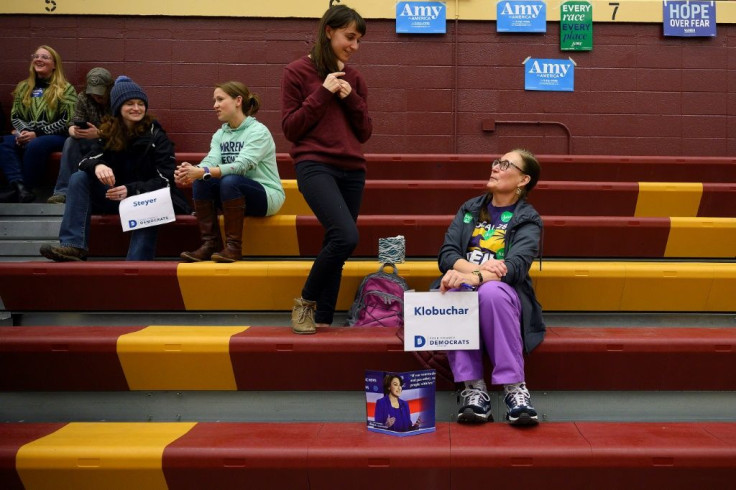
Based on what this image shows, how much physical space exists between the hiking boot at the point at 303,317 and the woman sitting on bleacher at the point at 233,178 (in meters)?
0.56

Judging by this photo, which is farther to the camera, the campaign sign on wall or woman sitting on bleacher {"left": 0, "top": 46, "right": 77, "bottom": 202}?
the campaign sign on wall

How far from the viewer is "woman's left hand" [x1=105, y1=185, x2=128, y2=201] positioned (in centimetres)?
346

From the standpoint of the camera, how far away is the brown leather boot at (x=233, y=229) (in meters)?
3.30

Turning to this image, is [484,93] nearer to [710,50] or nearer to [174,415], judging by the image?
[710,50]

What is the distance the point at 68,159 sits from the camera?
13.5 feet

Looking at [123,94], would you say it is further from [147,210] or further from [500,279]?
[500,279]

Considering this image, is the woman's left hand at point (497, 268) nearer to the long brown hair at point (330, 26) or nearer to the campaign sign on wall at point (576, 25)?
the long brown hair at point (330, 26)

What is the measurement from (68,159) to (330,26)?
6.34 feet

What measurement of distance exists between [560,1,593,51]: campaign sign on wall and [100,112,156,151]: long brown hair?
2.90 metres

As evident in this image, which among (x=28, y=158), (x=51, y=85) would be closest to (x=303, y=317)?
(x=28, y=158)

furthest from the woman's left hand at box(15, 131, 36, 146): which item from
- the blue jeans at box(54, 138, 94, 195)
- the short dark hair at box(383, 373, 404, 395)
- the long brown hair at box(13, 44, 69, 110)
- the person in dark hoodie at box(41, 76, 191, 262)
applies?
the short dark hair at box(383, 373, 404, 395)

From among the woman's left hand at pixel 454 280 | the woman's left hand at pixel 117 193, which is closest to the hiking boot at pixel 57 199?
the woman's left hand at pixel 117 193

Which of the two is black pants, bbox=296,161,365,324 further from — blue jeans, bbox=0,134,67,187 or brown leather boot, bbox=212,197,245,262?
blue jeans, bbox=0,134,67,187

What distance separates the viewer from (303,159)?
2996 mm
